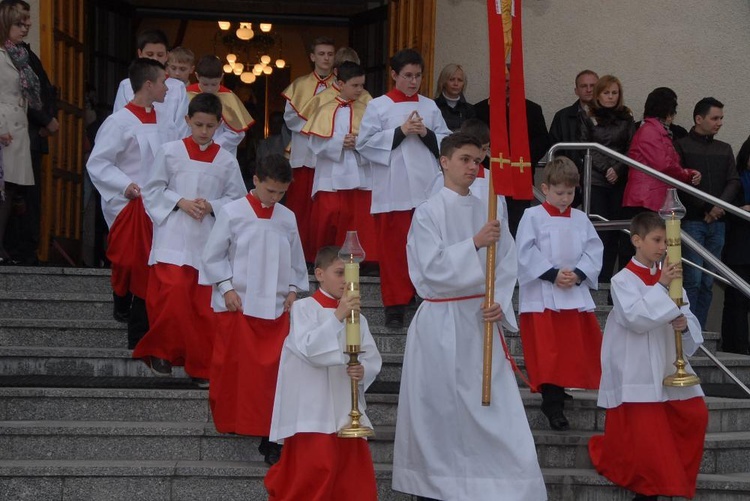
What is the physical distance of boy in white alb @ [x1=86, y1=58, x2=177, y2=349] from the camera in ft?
26.6

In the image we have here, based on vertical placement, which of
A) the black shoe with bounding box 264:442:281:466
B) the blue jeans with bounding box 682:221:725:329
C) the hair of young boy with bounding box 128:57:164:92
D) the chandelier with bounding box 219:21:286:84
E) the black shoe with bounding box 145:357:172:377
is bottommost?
the black shoe with bounding box 264:442:281:466

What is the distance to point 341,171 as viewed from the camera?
9500mm

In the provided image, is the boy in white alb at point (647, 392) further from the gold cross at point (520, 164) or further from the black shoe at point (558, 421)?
the gold cross at point (520, 164)

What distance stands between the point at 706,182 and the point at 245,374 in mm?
4780

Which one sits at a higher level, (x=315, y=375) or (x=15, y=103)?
(x=15, y=103)

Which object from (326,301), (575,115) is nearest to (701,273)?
(575,115)

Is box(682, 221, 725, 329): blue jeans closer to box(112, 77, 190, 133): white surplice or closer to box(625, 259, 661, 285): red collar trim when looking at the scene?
box(625, 259, 661, 285): red collar trim

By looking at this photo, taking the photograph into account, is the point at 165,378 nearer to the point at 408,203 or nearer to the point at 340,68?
the point at 408,203

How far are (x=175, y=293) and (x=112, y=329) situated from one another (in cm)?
100

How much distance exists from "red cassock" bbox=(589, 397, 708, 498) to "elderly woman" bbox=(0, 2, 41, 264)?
4.80 m

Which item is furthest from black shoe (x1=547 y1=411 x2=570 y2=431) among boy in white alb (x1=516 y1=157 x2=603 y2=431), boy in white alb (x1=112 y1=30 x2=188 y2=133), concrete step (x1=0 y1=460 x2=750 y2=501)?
boy in white alb (x1=112 y1=30 x2=188 y2=133)

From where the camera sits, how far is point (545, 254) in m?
7.68

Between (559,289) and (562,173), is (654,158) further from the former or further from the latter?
(559,289)

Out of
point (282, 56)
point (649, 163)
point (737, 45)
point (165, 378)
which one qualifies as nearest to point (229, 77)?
point (282, 56)
